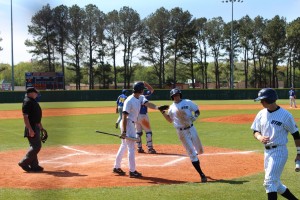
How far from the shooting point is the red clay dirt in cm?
800

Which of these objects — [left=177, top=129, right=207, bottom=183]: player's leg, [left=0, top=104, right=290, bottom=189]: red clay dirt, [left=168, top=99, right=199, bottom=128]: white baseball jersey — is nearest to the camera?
[left=177, top=129, right=207, bottom=183]: player's leg

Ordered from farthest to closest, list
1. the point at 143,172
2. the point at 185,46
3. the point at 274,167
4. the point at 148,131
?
1. the point at 185,46
2. the point at 148,131
3. the point at 143,172
4. the point at 274,167

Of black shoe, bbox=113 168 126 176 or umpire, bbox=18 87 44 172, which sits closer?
black shoe, bbox=113 168 126 176

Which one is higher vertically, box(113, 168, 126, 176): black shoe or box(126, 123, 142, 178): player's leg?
box(126, 123, 142, 178): player's leg

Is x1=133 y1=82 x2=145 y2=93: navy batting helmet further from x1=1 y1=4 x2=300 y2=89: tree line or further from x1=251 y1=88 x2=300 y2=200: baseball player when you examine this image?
x1=1 y1=4 x2=300 y2=89: tree line

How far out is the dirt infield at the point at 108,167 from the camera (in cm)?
800

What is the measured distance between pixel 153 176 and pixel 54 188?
2058mm

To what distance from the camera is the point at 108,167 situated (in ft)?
31.4

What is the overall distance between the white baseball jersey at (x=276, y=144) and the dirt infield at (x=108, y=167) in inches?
101

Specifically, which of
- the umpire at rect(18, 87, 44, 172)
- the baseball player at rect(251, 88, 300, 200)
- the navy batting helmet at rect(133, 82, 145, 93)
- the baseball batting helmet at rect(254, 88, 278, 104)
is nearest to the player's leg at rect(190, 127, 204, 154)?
the navy batting helmet at rect(133, 82, 145, 93)

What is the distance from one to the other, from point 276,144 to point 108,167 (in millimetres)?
4868

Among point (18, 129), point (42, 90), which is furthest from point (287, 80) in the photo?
point (18, 129)

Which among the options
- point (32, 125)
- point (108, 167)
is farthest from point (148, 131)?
point (32, 125)

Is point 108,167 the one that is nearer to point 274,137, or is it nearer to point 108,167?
point 108,167
